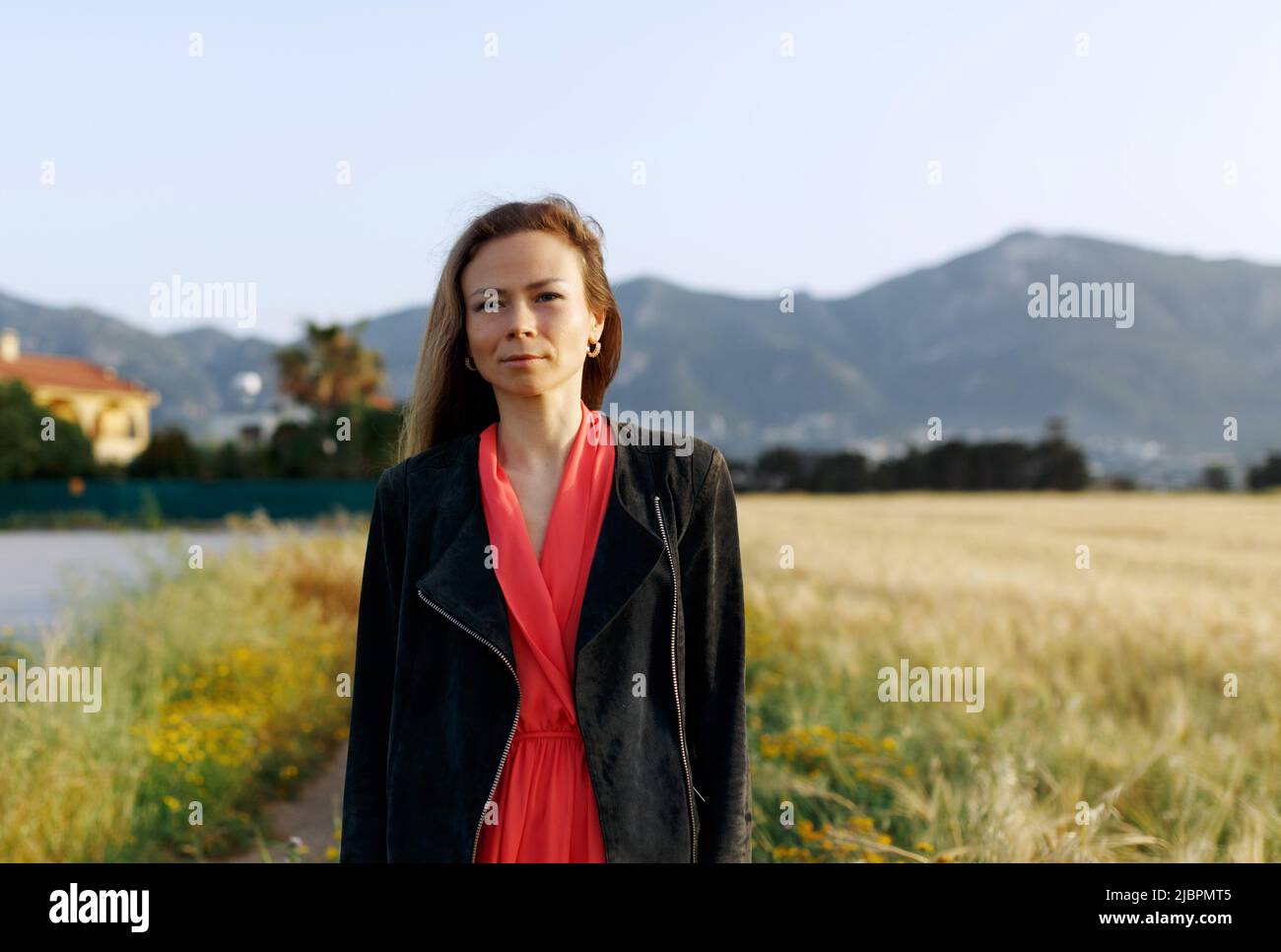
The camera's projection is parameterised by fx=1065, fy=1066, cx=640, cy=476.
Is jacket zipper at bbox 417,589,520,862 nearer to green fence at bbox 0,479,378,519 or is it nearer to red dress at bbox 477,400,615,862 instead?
red dress at bbox 477,400,615,862

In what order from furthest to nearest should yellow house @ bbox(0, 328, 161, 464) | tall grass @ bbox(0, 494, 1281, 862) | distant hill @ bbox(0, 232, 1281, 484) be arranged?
distant hill @ bbox(0, 232, 1281, 484)
yellow house @ bbox(0, 328, 161, 464)
tall grass @ bbox(0, 494, 1281, 862)

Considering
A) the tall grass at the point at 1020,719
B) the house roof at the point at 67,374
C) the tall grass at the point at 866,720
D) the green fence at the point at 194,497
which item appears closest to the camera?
the tall grass at the point at 1020,719

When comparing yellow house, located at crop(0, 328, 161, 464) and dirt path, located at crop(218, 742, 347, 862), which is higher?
yellow house, located at crop(0, 328, 161, 464)

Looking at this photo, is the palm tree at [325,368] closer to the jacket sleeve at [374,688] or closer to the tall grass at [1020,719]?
the tall grass at [1020,719]

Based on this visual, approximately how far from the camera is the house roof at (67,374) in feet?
151

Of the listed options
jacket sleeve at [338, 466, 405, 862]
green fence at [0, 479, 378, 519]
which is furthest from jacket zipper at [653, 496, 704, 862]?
green fence at [0, 479, 378, 519]

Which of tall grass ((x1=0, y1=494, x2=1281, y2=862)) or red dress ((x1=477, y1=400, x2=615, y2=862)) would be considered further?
tall grass ((x1=0, y1=494, x2=1281, y2=862))

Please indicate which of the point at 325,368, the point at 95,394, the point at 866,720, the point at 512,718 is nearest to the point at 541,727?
the point at 512,718

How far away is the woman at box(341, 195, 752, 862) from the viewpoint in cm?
187

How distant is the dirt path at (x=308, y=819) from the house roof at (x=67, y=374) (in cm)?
4569

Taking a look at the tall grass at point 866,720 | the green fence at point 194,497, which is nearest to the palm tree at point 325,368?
the green fence at point 194,497
